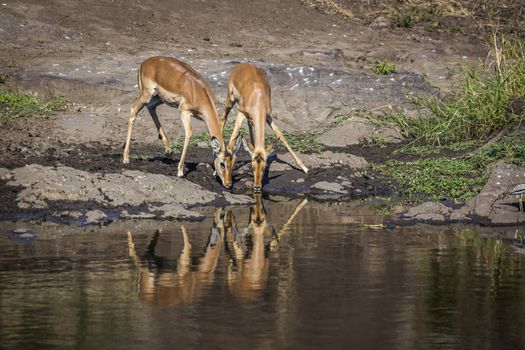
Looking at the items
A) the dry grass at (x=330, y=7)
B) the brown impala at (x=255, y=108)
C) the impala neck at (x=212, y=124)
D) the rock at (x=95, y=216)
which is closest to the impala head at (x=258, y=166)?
the brown impala at (x=255, y=108)

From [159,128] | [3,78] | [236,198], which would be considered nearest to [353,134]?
[159,128]

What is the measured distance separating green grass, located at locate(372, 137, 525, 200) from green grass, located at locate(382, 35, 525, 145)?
74cm

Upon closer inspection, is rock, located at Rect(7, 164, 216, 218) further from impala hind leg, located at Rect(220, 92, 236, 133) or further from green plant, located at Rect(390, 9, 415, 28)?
green plant, located at Rect(390, 9, 415, 28)

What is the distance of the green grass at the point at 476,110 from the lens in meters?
16.1

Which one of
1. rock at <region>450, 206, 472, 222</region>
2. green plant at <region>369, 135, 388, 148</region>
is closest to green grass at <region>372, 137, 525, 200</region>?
rock at <region>450, 206, 472, 222</region>

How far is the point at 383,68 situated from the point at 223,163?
6.90 m

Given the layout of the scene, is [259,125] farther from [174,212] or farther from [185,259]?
[185,259]

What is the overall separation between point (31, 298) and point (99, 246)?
6.85 feet

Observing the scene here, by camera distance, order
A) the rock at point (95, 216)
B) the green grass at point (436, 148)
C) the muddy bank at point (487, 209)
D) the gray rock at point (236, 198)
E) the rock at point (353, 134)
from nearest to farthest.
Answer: the rock at point (95, 216) → the muddy bank at point (487, 209) → the gray rock at point (236, 198) → the green grass at point (436, 148) → the rock at point (353, 134)

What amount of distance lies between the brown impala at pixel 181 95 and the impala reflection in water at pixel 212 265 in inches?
99.8

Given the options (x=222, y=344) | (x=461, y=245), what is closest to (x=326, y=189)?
(x=461, y=245)

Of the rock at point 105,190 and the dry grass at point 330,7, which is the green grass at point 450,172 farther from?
the dry grass at point 330,7

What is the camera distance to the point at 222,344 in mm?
7070

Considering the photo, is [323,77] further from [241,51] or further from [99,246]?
[99,246]
